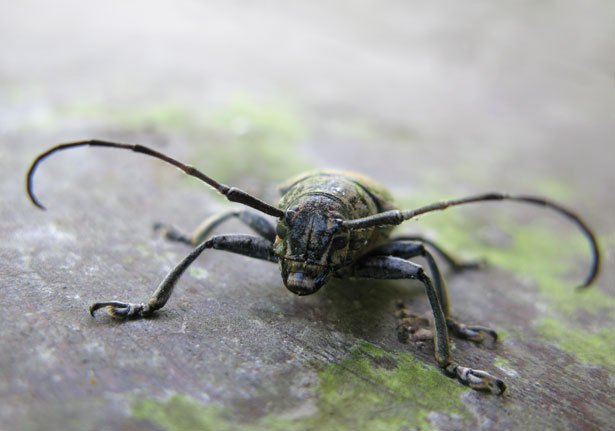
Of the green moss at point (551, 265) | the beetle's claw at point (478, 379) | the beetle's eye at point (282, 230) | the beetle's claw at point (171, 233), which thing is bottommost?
the beetle's claw at point (171, 233)

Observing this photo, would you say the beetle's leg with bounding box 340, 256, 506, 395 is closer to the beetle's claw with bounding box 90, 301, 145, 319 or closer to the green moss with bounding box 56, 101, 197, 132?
the beetle's claw with bounding box 90, 301, 145, 319

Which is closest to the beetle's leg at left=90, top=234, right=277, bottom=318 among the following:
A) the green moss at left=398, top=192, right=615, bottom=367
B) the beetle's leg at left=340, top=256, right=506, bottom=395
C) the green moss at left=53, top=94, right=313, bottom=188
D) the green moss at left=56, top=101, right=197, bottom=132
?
the beetle's leg at left=340, top=256, right=506, bottom=395

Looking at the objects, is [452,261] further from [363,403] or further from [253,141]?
[253,141]

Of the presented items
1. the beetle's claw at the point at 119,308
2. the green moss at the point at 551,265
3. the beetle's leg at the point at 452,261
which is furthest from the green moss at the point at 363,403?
the beetle's leg at the point at 452,261

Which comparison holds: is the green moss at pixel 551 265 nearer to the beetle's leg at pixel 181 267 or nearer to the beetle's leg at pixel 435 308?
the beetle's leg at pixel 435 308

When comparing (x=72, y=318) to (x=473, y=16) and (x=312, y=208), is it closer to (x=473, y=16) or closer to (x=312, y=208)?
(x=312, y=208)

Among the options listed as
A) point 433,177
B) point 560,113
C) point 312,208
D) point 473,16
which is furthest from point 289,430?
point 473,16
